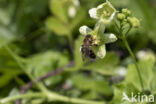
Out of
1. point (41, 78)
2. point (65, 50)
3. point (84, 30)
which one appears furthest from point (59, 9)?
point (84, 30)

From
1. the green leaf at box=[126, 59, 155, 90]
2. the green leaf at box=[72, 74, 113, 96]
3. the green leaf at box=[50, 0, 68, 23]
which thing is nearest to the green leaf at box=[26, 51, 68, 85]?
the green leaf at box=[72, 74, 113, 96]

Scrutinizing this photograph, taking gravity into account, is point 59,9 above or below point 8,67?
above

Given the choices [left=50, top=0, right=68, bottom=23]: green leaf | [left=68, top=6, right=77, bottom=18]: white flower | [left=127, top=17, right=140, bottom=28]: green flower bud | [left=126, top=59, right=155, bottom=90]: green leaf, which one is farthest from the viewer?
[left=68, top=6, right=77, bottom=18]: white flower

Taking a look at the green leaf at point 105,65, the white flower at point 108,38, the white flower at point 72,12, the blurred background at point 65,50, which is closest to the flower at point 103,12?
the white flower at point 108,38

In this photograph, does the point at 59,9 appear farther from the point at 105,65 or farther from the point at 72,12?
the point at 105,65

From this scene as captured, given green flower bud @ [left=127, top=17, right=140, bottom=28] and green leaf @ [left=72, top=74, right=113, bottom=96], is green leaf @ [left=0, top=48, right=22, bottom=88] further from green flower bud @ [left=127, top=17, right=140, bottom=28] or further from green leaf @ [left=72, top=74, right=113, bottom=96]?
green flower bud @ [left=127, top=17, right=140, bottom=28]

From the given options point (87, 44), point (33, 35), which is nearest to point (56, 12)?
point (33, 35)
